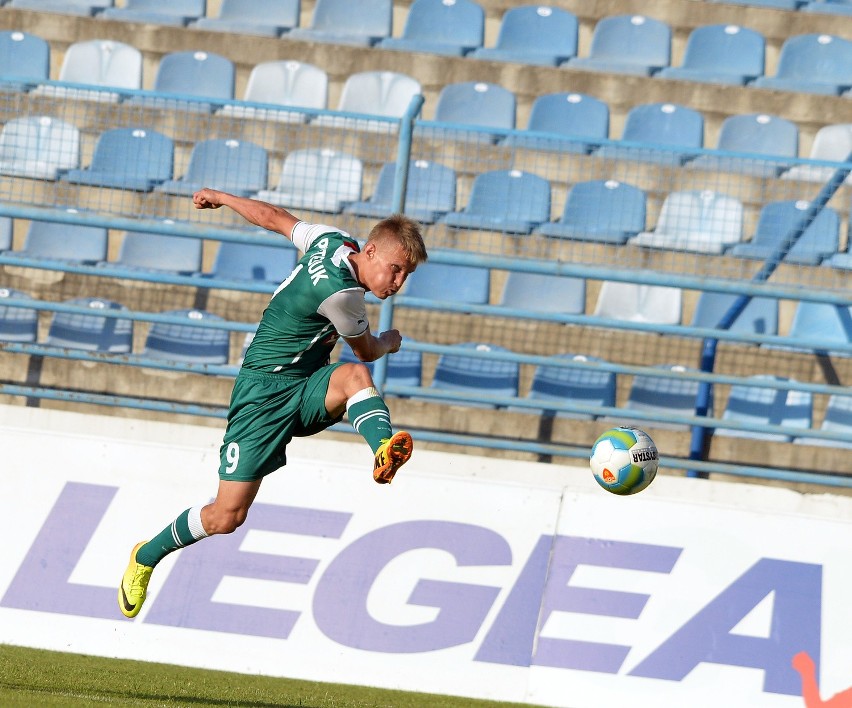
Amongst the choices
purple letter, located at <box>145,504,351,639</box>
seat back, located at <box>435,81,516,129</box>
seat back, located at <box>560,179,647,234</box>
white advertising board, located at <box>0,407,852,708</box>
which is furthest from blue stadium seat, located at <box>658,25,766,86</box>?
purple letter, located at <box>145,504,351,639</box>

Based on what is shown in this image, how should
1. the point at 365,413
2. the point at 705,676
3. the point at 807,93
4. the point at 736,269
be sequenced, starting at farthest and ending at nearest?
the point at 807,93 → the point at 736,269 → the point at 705,676 → the point at 365,413

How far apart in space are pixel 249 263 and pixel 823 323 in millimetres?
4709

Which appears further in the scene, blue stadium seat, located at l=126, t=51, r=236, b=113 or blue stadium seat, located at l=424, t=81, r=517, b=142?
blue stadium seat, located at l=126, t=51, r=236, b=113

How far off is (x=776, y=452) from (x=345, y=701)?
4152 millimetres

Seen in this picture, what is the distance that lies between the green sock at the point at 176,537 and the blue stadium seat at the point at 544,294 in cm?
421

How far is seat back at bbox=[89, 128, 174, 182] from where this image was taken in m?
9.27

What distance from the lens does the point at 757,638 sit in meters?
7.50

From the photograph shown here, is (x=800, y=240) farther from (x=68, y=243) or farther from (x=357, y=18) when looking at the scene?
(x=68, y=243)

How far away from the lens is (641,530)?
7.64 meters

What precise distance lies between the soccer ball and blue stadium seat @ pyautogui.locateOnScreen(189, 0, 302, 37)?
24.8 feet

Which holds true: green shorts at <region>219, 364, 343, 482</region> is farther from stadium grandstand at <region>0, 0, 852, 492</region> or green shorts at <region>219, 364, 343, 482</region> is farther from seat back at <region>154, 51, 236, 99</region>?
seat back at <region>154, 51, 236, 99</region>

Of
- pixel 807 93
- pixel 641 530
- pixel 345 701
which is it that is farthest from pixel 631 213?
pixel 345 701

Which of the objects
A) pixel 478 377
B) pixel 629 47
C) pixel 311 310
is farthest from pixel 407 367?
pixel 629 47

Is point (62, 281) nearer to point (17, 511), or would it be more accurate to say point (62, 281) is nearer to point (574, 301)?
point (17, 511)
